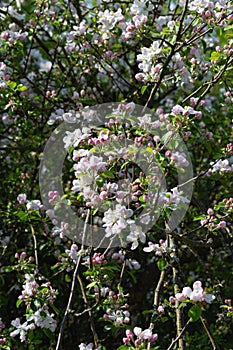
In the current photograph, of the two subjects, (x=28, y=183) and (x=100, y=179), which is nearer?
(x=100, y=179)

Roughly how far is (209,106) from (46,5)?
1.28 m

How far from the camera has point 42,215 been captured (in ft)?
8.86

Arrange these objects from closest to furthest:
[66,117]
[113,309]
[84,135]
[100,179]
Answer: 1. [100,179]
2. [84,135]
3. [113,309]
4. [66,117]

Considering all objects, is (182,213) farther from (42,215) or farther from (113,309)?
(42,215)

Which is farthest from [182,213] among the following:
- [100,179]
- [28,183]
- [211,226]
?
[28,183]

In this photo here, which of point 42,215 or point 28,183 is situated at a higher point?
point 28,183

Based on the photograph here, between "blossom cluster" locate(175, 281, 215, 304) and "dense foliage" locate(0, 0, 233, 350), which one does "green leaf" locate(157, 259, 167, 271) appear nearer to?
"dense foliage" locate(0, 0, 233, 350)

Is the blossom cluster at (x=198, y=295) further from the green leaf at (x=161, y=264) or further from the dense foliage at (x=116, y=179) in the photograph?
the green leaf at (x=161, y=264)

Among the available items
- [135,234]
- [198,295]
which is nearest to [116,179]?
[135,234]

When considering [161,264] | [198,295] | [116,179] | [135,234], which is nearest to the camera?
[198,295]

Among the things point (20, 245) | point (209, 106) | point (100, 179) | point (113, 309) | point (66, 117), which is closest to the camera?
point (100, 179)

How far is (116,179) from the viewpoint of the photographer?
226 centimetres

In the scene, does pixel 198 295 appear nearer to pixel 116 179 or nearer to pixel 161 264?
pixel 161 264

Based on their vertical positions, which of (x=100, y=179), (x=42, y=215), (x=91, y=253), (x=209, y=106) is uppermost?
(x=209, y=106)
